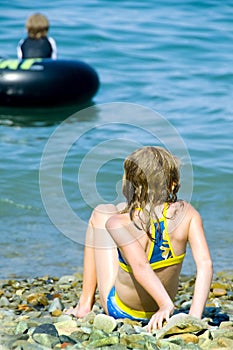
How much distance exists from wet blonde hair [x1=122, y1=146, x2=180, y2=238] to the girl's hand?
1.19 ft

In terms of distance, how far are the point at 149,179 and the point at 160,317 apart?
67 cm

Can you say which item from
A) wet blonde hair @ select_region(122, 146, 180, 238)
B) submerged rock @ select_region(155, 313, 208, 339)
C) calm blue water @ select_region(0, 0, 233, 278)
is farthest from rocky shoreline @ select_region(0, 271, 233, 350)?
calm blue water @ select_region(0, 0, 233, 278)

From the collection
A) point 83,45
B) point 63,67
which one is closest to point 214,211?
point 63,67

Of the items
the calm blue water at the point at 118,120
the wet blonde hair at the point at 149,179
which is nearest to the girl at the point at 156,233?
the wet blonde hair at the point at 149,179

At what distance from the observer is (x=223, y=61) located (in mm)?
14133

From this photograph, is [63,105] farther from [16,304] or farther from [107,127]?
[16,304]

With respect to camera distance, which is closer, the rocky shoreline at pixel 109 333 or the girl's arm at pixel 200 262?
the rocky shoreline at pixel 109 333

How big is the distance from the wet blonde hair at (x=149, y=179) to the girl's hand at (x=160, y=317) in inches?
14.2

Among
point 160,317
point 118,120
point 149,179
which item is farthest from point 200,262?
point 118,120

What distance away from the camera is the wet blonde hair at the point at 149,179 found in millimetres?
3973

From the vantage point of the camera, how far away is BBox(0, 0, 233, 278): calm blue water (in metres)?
7.20

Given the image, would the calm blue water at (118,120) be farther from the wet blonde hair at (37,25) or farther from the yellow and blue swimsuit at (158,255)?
the yellow and blue swimsuit at (158,255)

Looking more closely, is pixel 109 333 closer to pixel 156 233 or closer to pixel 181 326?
pixel 181 326

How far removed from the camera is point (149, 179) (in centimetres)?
399
